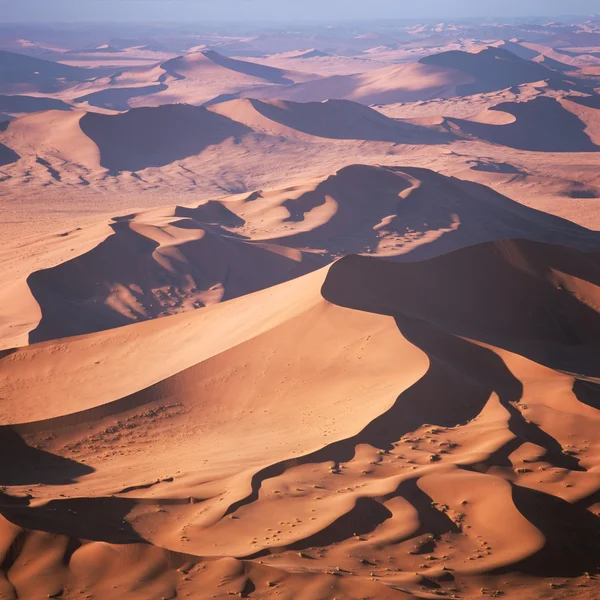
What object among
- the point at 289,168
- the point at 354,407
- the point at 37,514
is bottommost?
the point at 289,168

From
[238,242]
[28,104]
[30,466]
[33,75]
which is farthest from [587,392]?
[33,75]

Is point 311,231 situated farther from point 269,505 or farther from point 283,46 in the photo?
point 283,46

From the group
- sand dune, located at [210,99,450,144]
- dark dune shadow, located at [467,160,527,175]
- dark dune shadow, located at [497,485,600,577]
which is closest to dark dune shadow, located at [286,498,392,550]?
dark dune shadow, located at [497,485,600,577]

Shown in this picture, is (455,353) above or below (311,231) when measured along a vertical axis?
above

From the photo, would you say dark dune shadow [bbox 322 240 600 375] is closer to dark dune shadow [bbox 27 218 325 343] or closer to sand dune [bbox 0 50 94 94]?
dark dune shadow [bbox 27 218 325 343]

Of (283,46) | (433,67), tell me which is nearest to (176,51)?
(283,46)

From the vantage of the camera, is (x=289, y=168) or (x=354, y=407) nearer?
(x=354, y=407)
